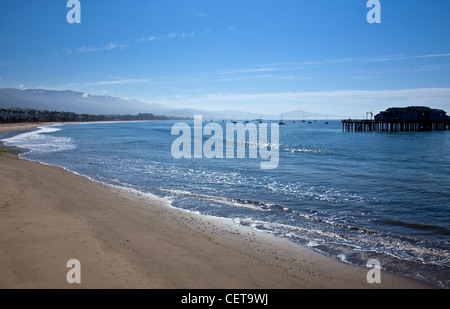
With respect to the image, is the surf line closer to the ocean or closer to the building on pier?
the ocean

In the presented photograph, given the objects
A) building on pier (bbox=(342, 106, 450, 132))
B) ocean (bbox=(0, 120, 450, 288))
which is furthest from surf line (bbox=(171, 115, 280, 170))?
building on pier (bbox=(342, 106, 450, 132))

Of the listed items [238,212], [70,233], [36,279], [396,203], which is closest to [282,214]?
[238,212]

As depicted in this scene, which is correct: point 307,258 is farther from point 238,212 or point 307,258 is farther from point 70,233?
point 70,233

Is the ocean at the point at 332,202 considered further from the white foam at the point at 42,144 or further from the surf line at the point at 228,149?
the white foam at the point at 42,144

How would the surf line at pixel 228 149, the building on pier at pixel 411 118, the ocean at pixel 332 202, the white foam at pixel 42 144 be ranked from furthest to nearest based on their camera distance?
the building on pier at pixel 411 118
the white foam at pixel 42 144
the surf line at pixel 228 149
the ocean at pixel 332 202

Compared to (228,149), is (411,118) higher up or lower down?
higher up

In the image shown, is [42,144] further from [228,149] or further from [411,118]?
[411,118]

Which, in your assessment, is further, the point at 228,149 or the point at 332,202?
the point at 228,149

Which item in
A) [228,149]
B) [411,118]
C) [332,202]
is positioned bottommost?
[332,202]

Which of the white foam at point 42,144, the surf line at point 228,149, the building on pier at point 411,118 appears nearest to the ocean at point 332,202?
the surf line at point 228,149

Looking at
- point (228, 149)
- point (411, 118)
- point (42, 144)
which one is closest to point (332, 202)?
point (228, 149)

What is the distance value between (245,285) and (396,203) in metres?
10.6

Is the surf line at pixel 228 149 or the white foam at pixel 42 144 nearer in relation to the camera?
the surf line at pixel 228 149
